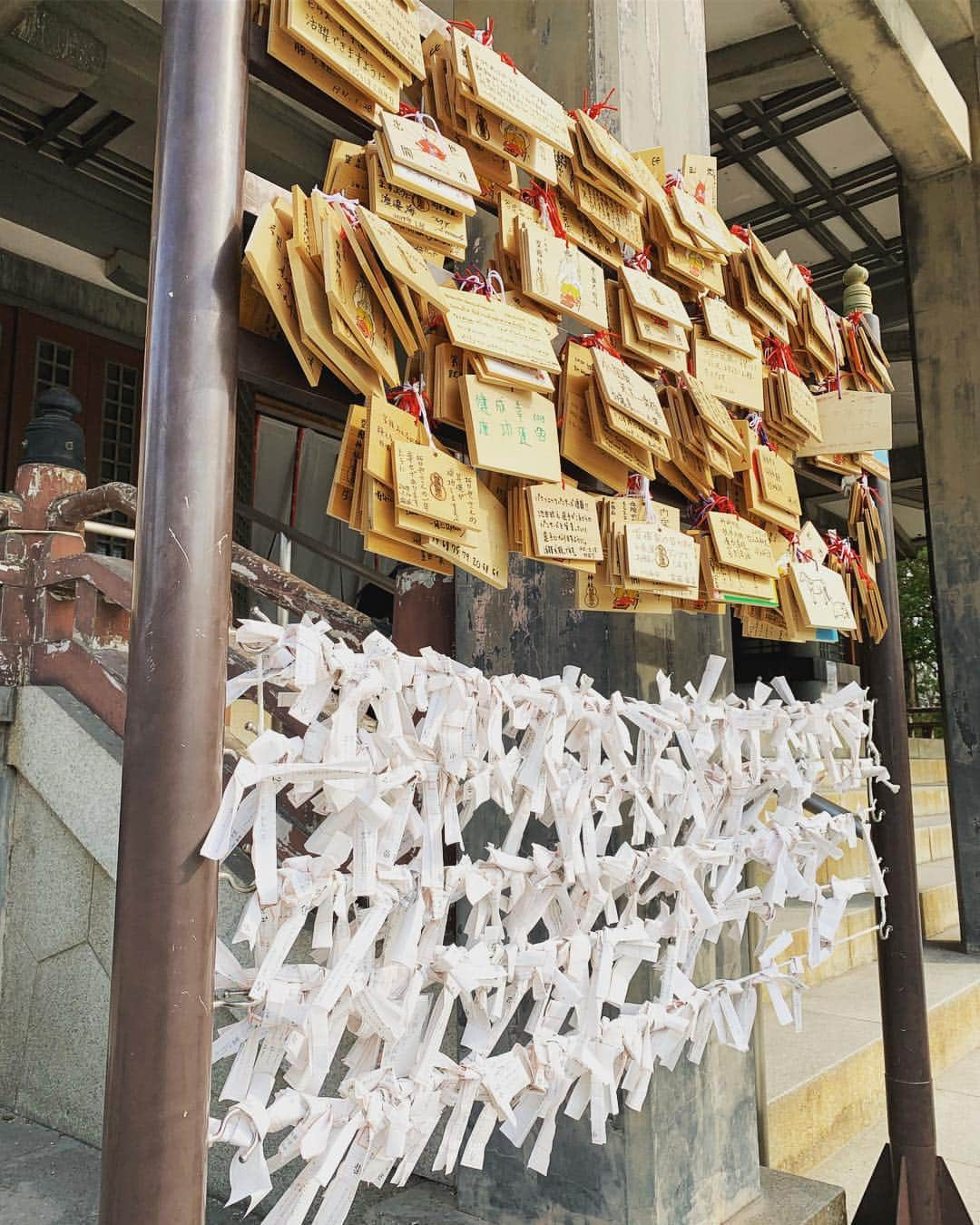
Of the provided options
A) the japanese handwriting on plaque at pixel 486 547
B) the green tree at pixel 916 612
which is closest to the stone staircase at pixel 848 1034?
the japanese handwriting on plaque at pixel 486 547

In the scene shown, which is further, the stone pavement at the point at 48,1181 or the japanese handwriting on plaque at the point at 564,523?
the stone pavement at the point at 48,1181

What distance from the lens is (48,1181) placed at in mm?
2053

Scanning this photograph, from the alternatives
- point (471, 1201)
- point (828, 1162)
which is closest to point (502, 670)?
point (471, 1201)

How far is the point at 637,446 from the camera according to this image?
153 cm

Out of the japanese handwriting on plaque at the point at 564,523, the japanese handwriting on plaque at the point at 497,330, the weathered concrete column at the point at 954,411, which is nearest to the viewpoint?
the japanese handwriting on plaque at the point at 497,330

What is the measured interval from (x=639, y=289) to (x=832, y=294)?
25.9ft

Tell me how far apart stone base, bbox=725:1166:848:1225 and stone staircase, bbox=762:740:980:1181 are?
223mm

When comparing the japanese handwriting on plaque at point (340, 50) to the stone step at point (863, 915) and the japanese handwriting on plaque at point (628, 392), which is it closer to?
the japanese handwriting on plaque at point (628, 392)

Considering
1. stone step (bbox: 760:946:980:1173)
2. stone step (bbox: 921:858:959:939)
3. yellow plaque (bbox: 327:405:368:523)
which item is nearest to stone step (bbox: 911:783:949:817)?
stone step (bbox: 921:858:959:939)

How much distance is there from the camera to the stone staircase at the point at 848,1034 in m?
2.51

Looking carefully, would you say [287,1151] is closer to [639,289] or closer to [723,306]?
[639,289]

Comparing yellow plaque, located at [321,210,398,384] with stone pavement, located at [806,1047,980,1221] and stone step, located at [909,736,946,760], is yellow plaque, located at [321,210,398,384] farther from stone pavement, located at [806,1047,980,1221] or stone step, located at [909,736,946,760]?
stone step, located at [909,736,946,760]

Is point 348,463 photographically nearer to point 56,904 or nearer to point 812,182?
point 56,904

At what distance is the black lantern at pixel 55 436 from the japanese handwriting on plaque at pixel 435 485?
2.16 m
